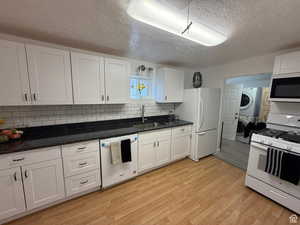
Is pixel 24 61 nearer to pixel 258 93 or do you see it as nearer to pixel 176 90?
pixel 176 90

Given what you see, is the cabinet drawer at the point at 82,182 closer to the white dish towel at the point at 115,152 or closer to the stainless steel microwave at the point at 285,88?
the white dish towel at the point at 115,152

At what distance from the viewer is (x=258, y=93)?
14.9 ft

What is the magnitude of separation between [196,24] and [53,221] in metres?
2.89

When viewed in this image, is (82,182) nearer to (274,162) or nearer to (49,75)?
(49,75)

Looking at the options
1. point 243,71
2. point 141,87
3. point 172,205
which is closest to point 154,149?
point 172,205

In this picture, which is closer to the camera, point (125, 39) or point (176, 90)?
point (125, 39)

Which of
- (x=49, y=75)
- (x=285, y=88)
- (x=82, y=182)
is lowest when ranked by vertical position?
(x=82, y=182)

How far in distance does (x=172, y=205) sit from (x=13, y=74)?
9.14 ft

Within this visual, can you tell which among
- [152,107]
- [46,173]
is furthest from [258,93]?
[46,173]

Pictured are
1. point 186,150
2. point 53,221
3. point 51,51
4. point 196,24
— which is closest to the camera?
point 196,24

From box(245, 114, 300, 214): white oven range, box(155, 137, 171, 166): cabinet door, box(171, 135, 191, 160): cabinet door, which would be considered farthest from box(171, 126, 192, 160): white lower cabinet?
box(245, 114, 300, 214): white oven range

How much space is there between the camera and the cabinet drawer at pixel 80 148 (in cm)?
171

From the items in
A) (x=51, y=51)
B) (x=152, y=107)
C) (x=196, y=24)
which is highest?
(x=196, y=24)

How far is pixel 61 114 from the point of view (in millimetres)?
2133
